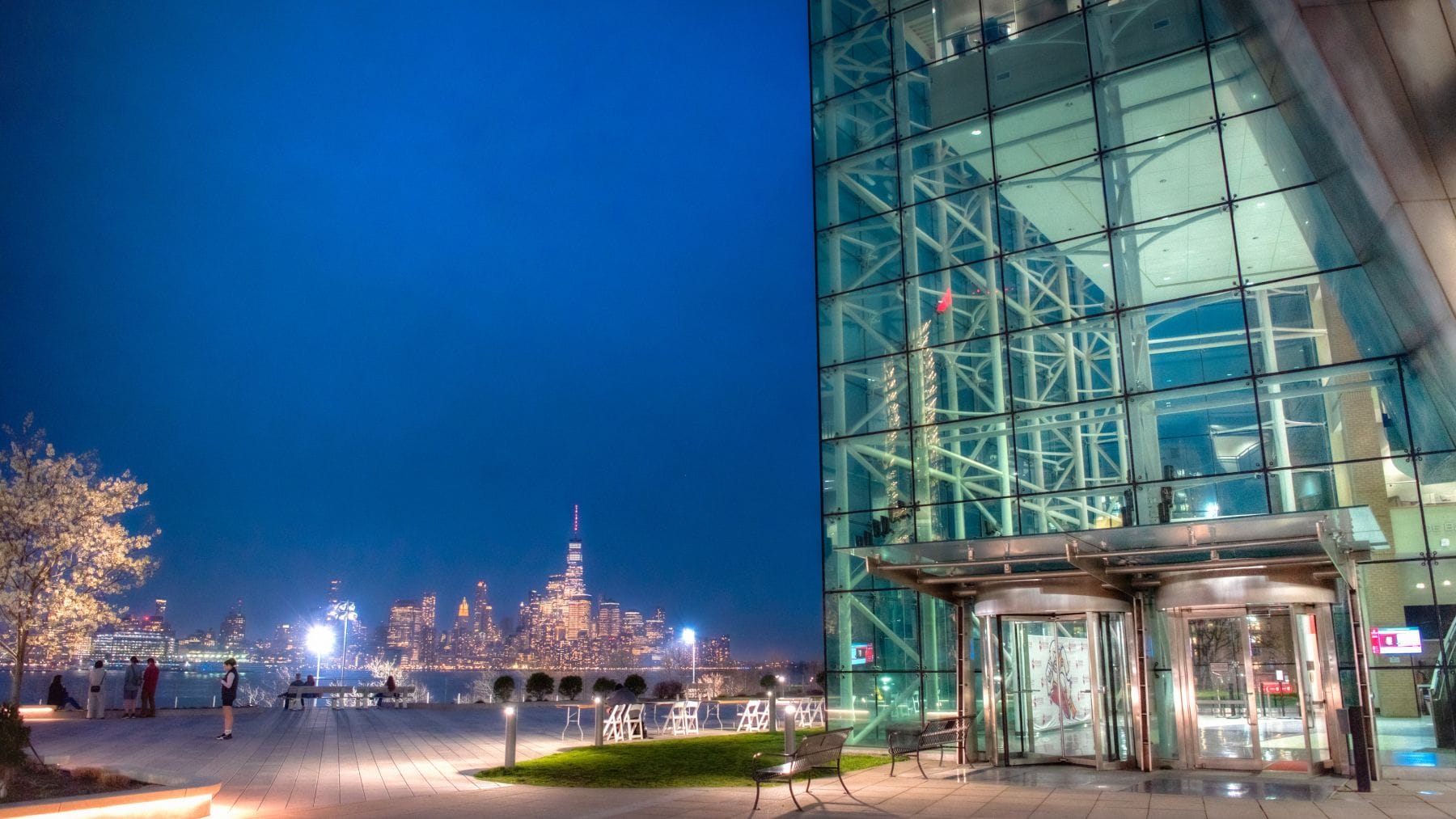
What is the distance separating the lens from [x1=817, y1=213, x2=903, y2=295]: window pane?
953 inches

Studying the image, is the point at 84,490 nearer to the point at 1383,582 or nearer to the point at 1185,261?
the point at 1185,261

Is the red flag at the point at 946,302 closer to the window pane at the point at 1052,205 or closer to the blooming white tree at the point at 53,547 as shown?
the window pane at the point at 1052,205

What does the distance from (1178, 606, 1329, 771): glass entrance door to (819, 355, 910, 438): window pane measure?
883cm

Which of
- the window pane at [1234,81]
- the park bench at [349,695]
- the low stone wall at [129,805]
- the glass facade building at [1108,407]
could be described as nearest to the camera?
the low stone wall at [129,805]

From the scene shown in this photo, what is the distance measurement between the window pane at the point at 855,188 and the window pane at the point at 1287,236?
26.4ft

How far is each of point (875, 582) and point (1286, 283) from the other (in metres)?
10.2

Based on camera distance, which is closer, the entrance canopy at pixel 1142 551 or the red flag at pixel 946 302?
the entrance canopy at pixel 1142 551

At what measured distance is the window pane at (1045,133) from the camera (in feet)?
71.3

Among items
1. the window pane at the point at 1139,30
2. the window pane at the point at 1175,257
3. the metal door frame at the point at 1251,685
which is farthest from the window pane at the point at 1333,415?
the window pane at the point at 1139,30

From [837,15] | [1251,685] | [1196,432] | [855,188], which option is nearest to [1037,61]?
[855,188]

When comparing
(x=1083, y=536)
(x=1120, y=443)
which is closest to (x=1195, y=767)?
(x=1083, y=536)

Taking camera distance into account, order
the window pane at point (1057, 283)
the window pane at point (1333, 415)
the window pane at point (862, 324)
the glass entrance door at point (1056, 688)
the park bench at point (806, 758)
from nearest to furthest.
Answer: the park bench at point (806, 758) → the glass entrance door at point (1056, 688) → the window pane at point (1333, 415) → the window pane at point (1057, 283) → the window pane at point (862, 324)

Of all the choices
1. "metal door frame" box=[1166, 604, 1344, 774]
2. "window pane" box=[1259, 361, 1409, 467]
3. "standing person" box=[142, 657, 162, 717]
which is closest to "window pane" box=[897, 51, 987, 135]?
"window pane" box=[1259, 361, 1409, 467]

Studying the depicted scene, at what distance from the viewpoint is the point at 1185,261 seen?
20.3 meters
